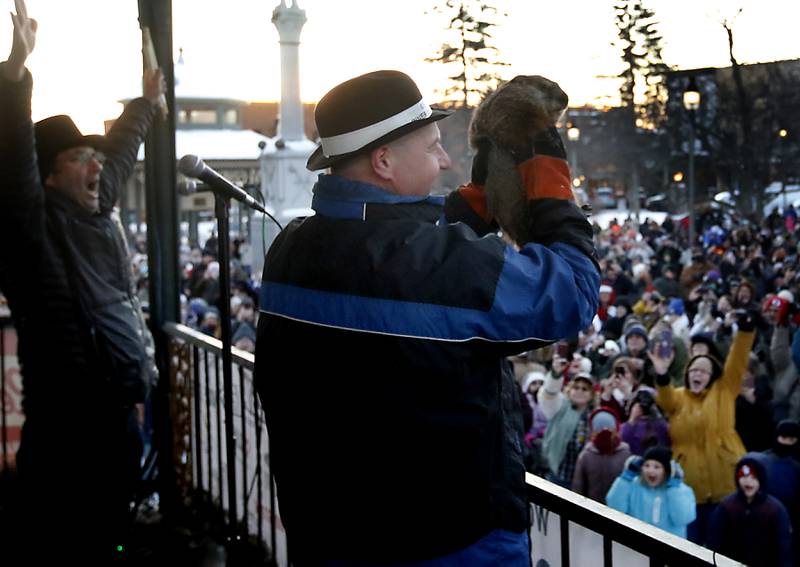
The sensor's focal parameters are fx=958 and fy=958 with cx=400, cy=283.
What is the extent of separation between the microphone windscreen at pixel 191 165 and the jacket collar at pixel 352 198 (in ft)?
3.57

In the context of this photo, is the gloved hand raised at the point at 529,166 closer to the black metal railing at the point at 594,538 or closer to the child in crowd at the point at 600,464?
the black metal railing at the point at 594,538

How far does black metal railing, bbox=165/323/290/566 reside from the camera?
13.2 ft

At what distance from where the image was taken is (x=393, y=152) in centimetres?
183

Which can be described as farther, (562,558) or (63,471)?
(63,471)

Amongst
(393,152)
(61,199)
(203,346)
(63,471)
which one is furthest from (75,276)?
(393,152)

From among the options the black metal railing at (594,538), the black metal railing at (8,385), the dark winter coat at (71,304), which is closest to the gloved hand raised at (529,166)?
the black metal railing at (594,538)

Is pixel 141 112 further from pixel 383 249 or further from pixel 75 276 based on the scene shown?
pixel 383 249

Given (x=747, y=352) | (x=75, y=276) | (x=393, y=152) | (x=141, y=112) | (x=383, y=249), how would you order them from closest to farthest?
1. (x=383, y=249)
2. (x=393, y=152)
3. (x=75, y=276)
4. (x=141, y=112)
5. (x=747, y=352)

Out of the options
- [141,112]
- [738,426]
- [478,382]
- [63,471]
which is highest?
[141,112]

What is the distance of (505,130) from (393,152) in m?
0.23

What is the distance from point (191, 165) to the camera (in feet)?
9.31

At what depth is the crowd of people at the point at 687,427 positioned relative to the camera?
4875 millimetres

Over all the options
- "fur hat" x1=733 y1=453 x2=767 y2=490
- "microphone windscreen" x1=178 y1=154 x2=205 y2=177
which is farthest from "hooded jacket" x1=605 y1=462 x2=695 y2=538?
"microphone windscreen" x1=178 y1=154 x2=205 y2=177

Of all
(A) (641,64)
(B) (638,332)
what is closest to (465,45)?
(A) (641,64)
